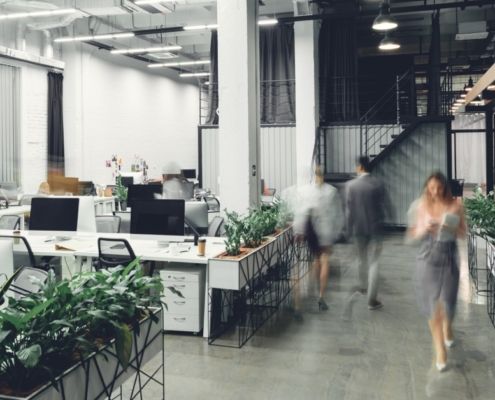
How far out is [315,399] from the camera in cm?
352

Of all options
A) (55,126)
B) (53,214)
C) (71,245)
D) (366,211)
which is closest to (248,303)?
(366,211)

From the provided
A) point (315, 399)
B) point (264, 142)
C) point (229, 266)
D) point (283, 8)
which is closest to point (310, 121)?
point (264, 142)

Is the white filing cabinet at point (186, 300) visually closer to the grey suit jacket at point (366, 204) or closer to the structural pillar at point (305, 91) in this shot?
the grey suit jacket at point (366, 204)

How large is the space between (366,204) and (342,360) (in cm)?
213

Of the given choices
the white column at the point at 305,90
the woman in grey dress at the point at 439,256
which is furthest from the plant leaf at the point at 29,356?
the white column at the point at 305,90

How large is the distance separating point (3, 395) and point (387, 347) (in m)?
3.39

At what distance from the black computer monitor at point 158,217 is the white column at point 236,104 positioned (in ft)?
4.53

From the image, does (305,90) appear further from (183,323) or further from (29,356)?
(29,356)

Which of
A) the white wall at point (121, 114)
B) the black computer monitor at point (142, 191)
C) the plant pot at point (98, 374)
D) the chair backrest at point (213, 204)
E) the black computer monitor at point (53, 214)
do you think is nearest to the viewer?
the plant pot at point (98, 374)

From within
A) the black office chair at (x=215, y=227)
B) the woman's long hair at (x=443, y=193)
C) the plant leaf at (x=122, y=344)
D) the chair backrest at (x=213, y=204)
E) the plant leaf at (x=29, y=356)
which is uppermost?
the woman's long hair at (x=443, y=193)

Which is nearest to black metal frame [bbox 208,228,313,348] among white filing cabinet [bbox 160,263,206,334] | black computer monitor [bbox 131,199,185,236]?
white filing cabinet [bbox 160,263,206,334]

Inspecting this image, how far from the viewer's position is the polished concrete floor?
3648 mm

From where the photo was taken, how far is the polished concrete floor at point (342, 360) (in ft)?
12.0

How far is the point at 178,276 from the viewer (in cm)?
480
